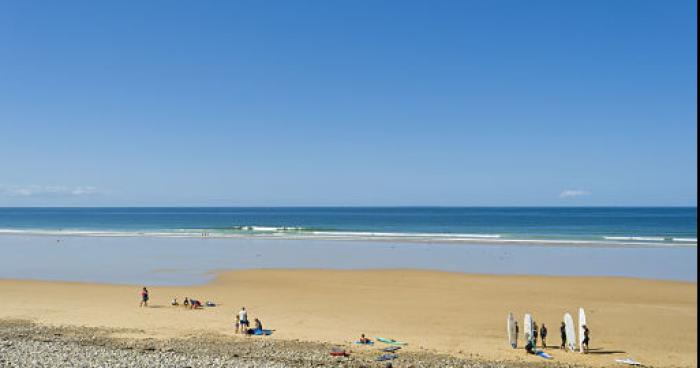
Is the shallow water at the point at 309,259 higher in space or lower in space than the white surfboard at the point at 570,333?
lower

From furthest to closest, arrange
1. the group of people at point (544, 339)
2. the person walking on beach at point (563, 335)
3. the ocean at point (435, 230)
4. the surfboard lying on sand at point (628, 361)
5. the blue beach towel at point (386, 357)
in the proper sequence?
the ocean at point (435, 230)
the person walking on beach at point (563, 335)
the group of people at point (544, 339)
the blue beach towel at point (386, 357)
the surfboard lying on sand at point (628, 361)

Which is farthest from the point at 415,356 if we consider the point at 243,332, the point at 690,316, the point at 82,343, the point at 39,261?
the point at 39,261

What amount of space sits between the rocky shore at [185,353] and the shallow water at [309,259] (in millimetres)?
12857

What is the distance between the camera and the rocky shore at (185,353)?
46.9 feet

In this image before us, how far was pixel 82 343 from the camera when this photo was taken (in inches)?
659

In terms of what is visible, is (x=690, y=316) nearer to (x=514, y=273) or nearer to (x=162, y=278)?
(x=514, y=273)

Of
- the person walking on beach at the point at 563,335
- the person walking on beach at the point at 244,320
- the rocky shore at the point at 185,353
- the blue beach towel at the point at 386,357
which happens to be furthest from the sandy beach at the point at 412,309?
the blue beach towel at the point at 386,357

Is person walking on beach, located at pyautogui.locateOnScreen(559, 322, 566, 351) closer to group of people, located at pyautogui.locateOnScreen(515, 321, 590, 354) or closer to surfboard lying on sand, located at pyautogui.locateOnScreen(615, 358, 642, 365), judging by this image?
group of people, located at pyautogui.locateOnScreen(515, 321, 590, 354)

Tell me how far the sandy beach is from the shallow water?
3.42 meters

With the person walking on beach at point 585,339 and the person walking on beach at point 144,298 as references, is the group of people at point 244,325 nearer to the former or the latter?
the person walking on beach at point 144,298

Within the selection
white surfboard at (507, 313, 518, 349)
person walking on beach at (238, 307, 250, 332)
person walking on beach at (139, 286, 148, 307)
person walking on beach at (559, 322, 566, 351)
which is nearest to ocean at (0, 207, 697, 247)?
person walking on beach at (139, 286, 148, 307)

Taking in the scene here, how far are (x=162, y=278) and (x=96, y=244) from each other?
101 feet

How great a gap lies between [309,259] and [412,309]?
65.7 ft

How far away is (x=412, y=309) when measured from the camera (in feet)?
74.8
